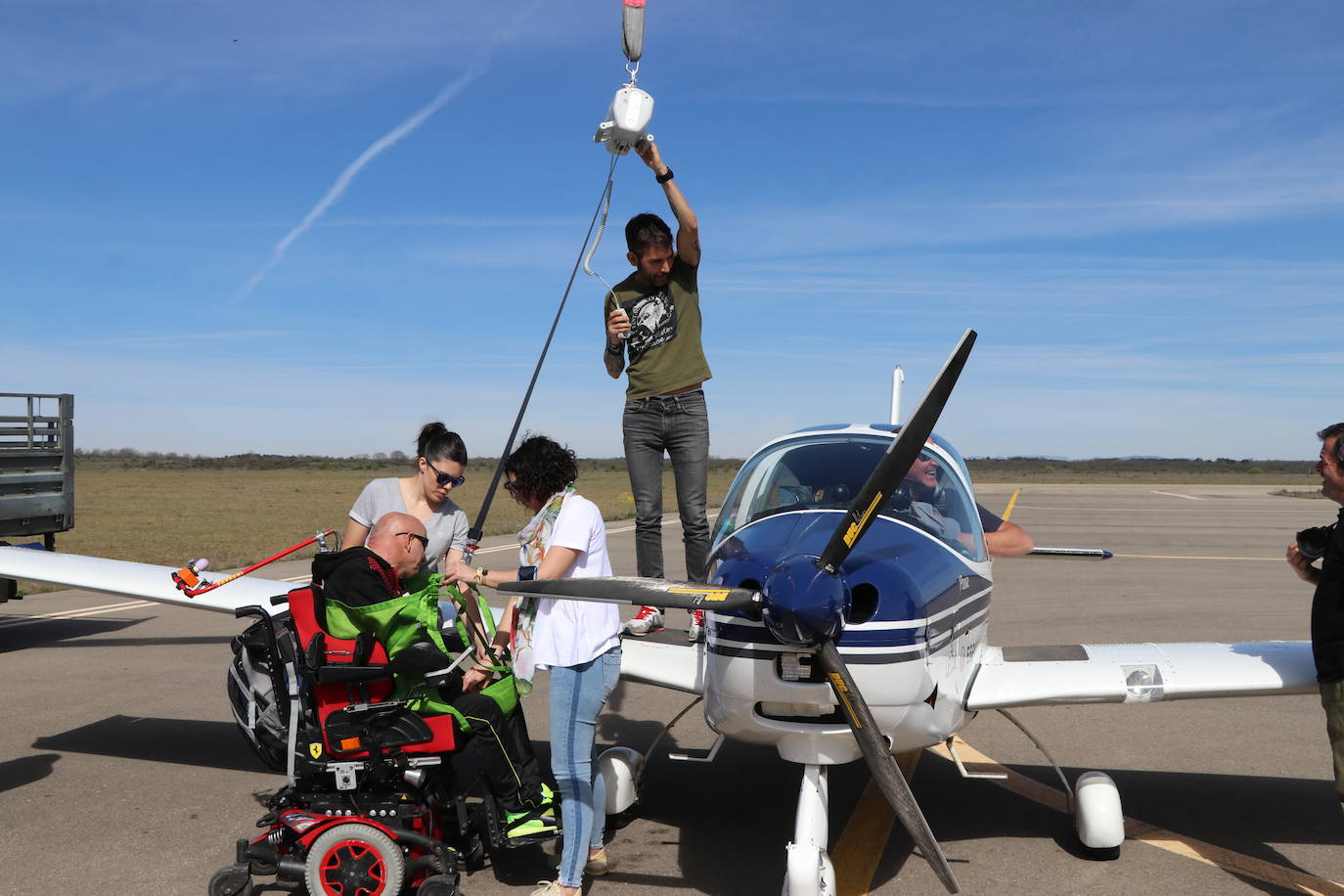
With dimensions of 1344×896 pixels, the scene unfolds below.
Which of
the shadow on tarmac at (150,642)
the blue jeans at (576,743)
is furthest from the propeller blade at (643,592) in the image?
the shadow on tarmac at (150,642)

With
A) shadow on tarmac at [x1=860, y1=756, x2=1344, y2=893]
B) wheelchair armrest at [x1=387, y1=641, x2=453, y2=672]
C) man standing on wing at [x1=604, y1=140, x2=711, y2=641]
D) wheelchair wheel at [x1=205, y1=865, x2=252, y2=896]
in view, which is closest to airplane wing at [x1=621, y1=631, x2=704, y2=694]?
man standing on wing at [x1=604, y1=140, x2=711, y2=641]

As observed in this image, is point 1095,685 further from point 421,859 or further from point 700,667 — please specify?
point 421,859

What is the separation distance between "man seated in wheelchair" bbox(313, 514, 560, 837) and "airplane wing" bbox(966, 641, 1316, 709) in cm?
195

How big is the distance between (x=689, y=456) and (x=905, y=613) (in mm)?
2060

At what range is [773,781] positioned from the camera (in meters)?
5.73

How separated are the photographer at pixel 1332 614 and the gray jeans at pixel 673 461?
2.79m

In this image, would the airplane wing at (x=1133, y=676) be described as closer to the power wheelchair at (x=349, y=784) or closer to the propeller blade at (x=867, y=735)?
the propeller blade at (x=867, y=735)

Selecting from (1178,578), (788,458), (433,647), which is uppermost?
(788,458)

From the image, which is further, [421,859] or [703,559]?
[703,559]

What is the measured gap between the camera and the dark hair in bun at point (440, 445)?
5.20 meters

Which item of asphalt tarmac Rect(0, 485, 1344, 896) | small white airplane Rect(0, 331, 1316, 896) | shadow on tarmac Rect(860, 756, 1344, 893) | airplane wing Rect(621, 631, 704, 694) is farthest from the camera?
airplane wing Rect(621, 631, 704, 694)

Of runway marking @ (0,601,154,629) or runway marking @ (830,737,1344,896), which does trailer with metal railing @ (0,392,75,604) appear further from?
runway marking @ (830,737,1344,896)

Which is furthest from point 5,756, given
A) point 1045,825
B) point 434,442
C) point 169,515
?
point 169,515

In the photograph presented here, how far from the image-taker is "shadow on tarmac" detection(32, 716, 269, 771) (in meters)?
6.00
